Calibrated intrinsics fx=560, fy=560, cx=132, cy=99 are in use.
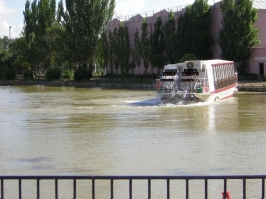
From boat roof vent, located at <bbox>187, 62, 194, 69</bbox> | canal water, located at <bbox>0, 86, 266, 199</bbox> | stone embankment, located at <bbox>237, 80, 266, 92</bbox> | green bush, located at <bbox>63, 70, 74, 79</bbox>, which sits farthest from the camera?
green bush, located at <bbox>63, 70, 74, 79</bbox>

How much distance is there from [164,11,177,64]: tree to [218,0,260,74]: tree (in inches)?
241

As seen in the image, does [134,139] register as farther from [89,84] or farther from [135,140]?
[89,84]

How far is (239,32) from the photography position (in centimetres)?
4819

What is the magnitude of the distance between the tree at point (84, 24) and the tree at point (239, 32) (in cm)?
1908

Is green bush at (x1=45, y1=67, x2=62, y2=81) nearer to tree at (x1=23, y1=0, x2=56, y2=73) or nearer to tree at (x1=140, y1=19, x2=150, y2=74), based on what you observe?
tree at (x1=23, y1=0, x2=56, y2=73)

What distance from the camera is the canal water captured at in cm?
1370

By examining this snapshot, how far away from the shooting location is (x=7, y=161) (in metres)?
14.9

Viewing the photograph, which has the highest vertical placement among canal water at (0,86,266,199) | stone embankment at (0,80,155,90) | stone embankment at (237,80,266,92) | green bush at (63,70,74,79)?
green bush at (63,70,74,79)

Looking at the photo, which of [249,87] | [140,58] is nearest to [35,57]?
[140,58]

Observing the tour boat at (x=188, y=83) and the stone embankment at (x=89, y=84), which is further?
the stone embankment at (x=89, y=84)

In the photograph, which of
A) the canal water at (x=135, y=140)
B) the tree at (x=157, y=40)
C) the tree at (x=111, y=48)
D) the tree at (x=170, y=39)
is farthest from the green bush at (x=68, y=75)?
the canal water at (x=135, y=140)

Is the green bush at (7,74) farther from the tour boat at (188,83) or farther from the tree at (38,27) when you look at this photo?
the tour boat at (188,83)

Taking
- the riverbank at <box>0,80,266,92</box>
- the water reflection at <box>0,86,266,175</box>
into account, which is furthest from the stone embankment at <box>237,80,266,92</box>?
the water reflection at <box>0,86,266,175</box>

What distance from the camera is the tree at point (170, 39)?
53844mm
